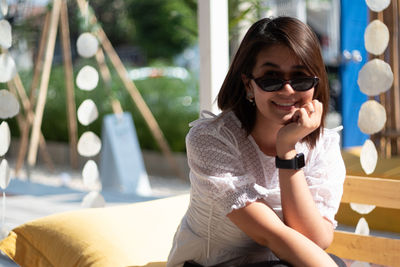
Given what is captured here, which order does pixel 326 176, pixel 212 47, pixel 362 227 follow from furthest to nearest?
pixel 212 47, pixel 362 227, pixel 326 176

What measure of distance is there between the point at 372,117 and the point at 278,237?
26.9 inches

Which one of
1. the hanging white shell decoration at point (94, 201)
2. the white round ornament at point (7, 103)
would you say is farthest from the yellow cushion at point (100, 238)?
the white round ornament at point (7, 103)

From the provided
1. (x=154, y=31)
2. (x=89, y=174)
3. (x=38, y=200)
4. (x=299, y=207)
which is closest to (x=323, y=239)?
(x=299, y=207)

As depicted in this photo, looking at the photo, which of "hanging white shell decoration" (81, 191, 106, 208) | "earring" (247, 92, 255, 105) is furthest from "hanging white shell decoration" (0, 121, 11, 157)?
"earring" (247, 92, 255, 105)

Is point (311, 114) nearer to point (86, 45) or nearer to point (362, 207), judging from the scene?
point (362, 207)

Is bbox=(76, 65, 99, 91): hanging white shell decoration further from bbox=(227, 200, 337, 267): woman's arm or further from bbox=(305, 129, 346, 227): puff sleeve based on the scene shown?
bbox=(227, 200, 337, 267): woman's arm

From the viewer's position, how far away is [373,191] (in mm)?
2156

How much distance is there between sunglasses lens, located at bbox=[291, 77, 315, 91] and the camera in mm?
1572

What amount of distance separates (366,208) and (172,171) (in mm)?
4879

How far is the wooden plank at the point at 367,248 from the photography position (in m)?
2.10

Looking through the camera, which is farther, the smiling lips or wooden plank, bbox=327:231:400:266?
wooden plank, bbox=327:231:400:266

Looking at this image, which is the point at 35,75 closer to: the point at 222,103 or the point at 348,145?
the point at 348,145

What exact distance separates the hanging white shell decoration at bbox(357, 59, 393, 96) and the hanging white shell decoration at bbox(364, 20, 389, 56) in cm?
6

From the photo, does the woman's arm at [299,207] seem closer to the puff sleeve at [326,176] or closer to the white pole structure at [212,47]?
the puff sleeve at [326,176]
